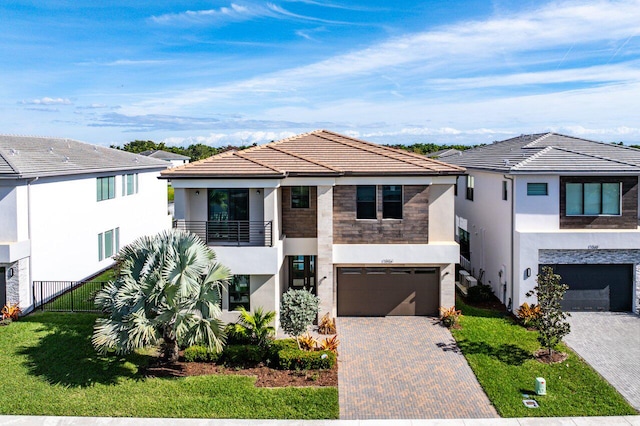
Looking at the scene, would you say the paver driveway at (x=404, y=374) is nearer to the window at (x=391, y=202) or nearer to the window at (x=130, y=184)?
the window at (x=391, y=202)

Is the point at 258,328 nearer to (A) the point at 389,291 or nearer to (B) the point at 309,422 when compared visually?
(B) the point at 309,422

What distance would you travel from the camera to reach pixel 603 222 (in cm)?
2027

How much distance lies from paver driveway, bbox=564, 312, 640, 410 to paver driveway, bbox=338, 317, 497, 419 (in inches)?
152

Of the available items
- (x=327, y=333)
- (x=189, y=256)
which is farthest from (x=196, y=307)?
(x=327, y=333)

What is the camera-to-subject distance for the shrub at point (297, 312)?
15.9 metres

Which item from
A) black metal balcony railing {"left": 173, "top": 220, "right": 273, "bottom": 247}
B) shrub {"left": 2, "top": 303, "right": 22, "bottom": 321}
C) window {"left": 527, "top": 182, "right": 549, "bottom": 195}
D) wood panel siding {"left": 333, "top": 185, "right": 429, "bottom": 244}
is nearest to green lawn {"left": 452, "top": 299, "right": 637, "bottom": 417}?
wood panel siding {"left": 333, "top": 185, "right": 429, "bottom": 244}

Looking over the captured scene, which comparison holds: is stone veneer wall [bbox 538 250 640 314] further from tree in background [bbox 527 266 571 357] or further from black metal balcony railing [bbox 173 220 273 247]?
black metal balcony railing [bbox 173 220 273 247]

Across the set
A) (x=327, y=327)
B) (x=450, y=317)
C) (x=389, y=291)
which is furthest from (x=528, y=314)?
(x=327, y=327)

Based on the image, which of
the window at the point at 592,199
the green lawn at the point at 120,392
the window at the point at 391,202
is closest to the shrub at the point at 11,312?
the green lawn at the point at 120,392

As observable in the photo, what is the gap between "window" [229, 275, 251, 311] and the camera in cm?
1833

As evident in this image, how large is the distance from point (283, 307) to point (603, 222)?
1303 centimetres

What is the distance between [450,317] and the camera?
18859 millimetres

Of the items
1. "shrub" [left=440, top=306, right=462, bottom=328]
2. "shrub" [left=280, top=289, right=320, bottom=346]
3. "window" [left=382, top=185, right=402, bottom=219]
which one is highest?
"window" [left=382, top=185, right=402, bottom=219]

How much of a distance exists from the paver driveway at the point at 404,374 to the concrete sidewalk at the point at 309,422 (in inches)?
11.4
